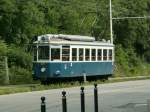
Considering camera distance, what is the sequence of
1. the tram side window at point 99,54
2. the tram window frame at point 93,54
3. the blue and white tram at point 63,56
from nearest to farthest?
the blue and white tram at point 63,56, the tram window frame at point 93,54, the tram side window at point 99,54

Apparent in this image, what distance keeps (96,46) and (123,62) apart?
21.2m

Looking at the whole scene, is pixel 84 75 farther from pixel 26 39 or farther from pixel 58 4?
pixel 58 4

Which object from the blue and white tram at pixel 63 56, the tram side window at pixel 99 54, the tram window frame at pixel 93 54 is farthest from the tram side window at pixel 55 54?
the tram side window at pixel 99 54

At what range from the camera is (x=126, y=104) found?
22.8 metres

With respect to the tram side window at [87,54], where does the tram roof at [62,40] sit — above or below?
above

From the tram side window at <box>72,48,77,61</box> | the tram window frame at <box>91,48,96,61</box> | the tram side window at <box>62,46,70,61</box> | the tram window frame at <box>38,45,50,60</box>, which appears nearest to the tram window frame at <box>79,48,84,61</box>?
the tram side window at <box>72,48,77,61</box>

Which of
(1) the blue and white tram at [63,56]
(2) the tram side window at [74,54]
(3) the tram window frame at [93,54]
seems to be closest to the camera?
(1) the blue and white tram at [63,56]

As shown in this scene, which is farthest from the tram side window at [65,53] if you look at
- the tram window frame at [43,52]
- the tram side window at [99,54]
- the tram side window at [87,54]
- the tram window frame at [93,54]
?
the tram side window at [99,54]

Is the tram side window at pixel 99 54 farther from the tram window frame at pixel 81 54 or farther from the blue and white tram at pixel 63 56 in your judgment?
the tram window frame at pixel 81 54

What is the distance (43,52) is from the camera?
3934 cm

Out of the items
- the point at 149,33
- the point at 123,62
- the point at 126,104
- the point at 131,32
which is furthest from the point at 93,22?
the point at 126,104

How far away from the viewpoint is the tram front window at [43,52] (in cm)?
3903

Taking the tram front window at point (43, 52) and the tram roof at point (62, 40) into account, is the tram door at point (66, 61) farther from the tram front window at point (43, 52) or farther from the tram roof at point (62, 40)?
the tram front window at point (43, 52)

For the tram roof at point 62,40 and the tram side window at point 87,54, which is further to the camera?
the tram side window at point 87,54
